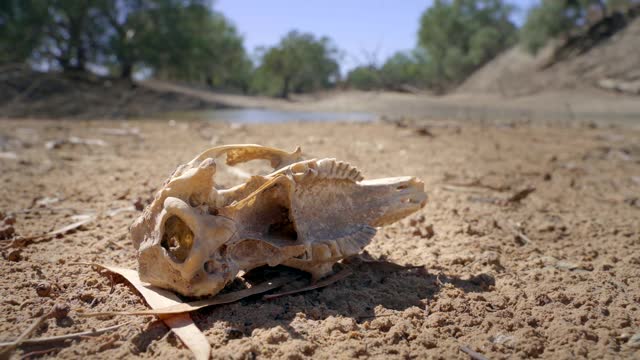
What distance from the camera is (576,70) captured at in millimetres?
27141

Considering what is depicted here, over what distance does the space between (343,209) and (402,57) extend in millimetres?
40986

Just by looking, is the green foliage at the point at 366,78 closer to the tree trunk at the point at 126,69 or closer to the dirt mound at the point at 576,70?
the dirt mound at the point at 576,70

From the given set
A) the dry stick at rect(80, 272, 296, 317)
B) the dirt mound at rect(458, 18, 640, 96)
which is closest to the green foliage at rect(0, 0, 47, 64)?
the dirt mound at rect(458, 18, 640, 96)

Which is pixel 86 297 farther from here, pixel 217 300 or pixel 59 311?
pixel 217 300

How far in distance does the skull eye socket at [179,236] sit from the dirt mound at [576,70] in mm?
24712

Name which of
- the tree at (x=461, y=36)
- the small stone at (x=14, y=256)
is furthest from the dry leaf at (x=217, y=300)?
the tree at (x=461, y=36)

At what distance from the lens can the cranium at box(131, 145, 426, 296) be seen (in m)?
2.23

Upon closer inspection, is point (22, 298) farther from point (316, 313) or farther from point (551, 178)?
point (551, 178)

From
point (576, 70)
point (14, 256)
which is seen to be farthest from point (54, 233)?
point (576, 70)

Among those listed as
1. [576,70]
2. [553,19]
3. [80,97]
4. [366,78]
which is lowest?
[80,97]

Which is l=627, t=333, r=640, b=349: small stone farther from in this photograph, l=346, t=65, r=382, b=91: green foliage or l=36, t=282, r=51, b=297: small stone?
l=346, t=65, r=382, b=91: green foliage

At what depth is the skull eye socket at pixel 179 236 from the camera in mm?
2346

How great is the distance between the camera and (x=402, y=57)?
41.9 metres

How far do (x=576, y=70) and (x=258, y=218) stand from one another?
28953 millimetres
